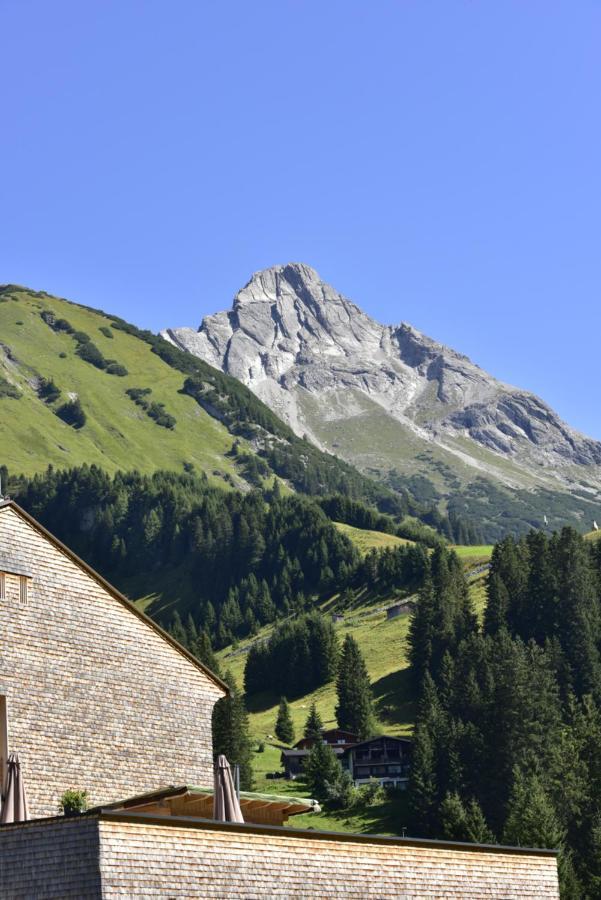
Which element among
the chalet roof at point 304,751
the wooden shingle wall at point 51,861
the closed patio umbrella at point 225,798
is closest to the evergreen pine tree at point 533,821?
the chalet roof at point 304,751

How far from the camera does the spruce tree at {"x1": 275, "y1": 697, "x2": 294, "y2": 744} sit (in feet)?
493

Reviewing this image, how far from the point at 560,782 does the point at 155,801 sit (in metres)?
76.1

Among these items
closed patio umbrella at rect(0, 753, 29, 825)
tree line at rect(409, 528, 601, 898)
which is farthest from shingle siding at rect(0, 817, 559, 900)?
tree line at rect(409, 528, 601, 898)

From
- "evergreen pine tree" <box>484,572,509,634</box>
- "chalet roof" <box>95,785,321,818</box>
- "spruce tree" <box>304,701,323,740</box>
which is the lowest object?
"chalet roof" <box>95,785,321,818</box>

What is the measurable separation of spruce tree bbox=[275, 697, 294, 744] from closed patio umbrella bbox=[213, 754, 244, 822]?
125 meters

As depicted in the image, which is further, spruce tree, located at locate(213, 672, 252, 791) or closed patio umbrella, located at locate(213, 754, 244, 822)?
spruce tree, located at locate(213, 672, 252, 791)

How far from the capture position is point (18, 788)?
86.8 feet

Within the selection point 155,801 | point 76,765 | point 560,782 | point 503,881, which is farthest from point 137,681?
point 560,782

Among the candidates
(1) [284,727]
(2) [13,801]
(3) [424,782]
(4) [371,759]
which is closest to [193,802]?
(2) [13,801]

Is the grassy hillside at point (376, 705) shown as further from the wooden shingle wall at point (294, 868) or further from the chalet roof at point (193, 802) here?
the wooden shingle wall at point (294, 868)

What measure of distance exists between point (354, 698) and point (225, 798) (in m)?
125

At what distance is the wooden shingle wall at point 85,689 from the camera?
31188 mm

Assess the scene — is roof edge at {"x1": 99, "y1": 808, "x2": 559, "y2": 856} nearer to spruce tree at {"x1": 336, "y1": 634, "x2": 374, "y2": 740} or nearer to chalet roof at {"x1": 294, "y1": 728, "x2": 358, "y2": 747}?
chalet roof at {"x1": 294, "y1": 728, "x2": 358, "y2": 747}

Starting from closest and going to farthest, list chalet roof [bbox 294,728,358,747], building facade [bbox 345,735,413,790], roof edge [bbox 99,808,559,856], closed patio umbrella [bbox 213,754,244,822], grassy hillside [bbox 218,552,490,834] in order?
roof edge [bbox 99,808,559,856]
closed patio umbrella [bbox 213,754,244,822]
grassy hillside [bbox 218,552,490,834]
building facade [bbox 345,735,413,790]
chalet roof [bbox 294,728,358,747]
